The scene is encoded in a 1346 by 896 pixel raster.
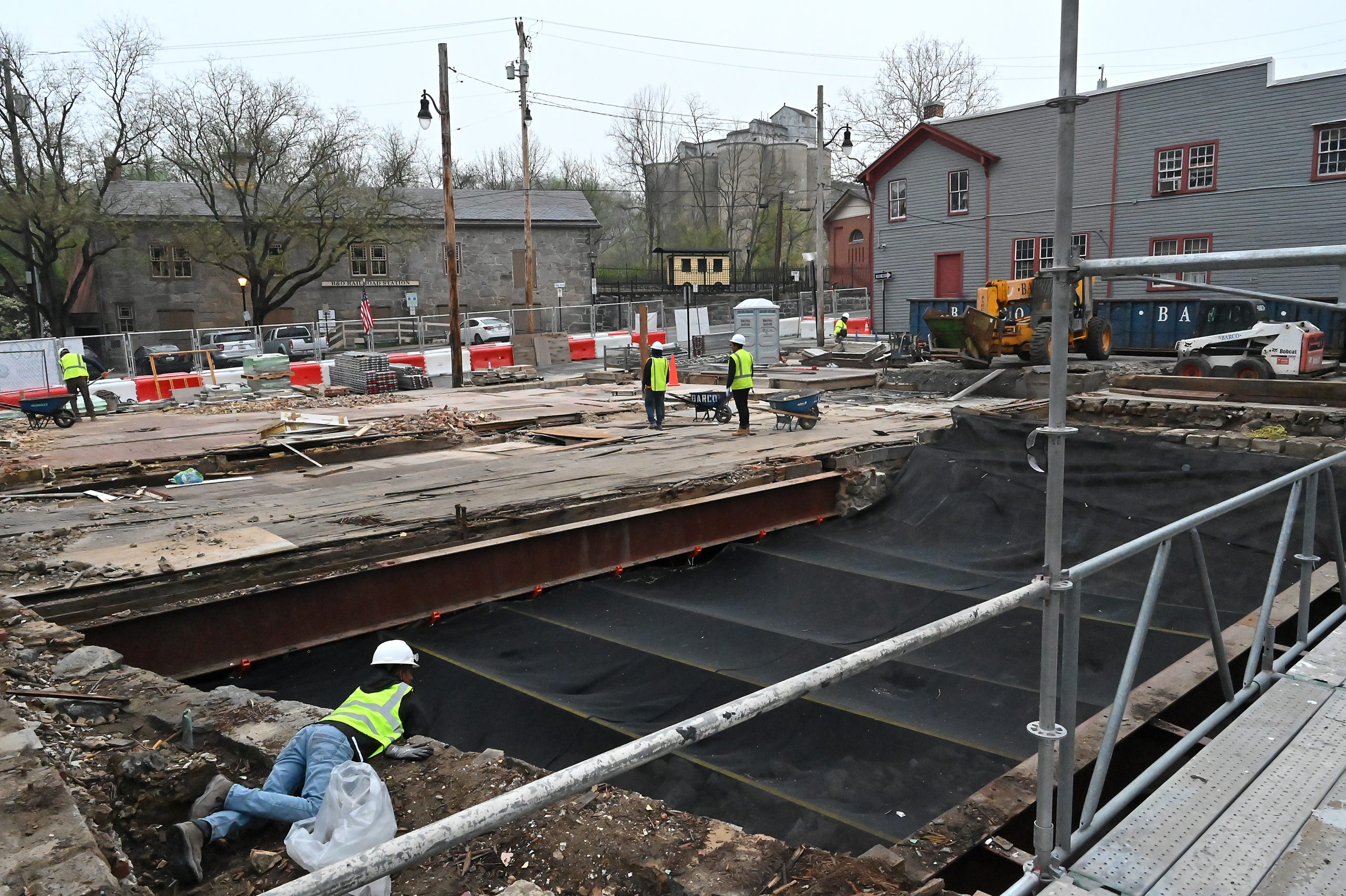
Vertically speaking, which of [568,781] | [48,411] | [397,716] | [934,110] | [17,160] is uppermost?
[934,110]

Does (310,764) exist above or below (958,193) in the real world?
below

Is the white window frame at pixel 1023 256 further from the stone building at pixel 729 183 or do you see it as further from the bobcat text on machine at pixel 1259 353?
the stone building at pixel 729 183

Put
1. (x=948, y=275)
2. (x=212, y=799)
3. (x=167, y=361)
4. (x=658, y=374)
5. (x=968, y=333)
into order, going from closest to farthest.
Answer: (x=212, y=799)
(x=658, y=374)
(x=968, y=333)
(x=167, y=361)
(x=948, y=275)

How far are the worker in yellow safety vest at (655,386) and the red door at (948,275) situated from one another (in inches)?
931

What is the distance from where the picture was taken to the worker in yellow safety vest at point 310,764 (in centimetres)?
419

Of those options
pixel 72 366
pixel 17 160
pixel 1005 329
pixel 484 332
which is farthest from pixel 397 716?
pixel 17 160

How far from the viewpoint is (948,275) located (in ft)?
123

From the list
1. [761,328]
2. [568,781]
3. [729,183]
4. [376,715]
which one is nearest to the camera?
[568,781]

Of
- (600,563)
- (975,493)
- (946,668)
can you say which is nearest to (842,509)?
(975,493)

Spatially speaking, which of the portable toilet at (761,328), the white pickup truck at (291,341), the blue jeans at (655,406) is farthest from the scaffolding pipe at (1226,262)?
the white pickup truck at (291,341)

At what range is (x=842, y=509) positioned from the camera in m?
12.8

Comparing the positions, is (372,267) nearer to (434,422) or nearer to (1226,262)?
(434,422)

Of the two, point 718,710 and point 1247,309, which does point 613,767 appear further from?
point 1247,309

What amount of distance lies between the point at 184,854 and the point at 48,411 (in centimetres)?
1630
